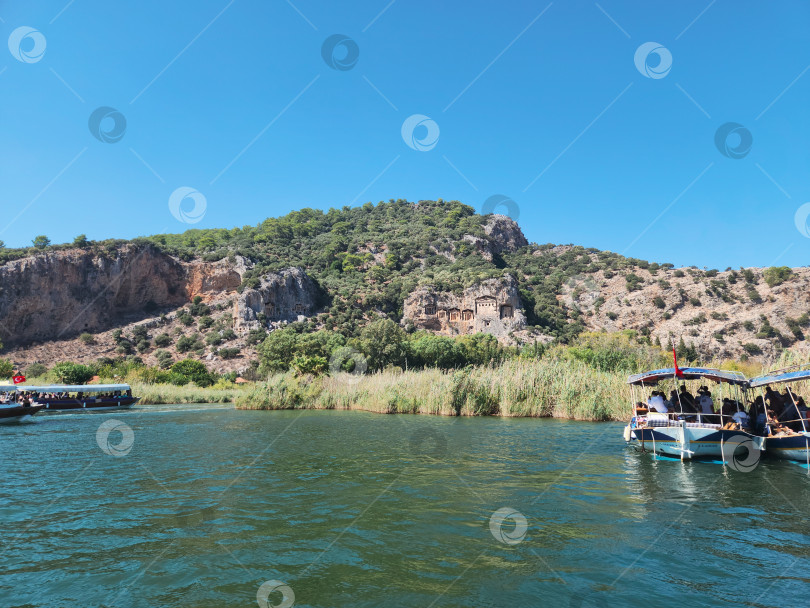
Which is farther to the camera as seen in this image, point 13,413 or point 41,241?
point 41,241

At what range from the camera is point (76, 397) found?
3853 cm

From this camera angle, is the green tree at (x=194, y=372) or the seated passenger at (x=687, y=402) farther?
the green tree at (x=194, y=372)

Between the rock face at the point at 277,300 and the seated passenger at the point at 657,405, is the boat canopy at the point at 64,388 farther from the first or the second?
the rock face at the point at 277,300

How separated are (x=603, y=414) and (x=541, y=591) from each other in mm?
22204

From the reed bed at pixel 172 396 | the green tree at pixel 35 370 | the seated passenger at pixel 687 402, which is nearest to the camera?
the seated passenger at pixel 687 402

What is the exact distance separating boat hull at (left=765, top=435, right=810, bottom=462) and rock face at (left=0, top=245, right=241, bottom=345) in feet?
310

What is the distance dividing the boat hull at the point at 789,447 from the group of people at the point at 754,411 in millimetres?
257

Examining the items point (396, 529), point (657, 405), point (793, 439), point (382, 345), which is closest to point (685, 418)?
point (657, 405)

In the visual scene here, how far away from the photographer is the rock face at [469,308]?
4013 inches

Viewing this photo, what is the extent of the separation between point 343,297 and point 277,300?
50.2ft

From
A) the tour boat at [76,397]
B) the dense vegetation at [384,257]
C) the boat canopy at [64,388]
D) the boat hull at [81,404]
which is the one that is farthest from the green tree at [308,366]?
the dense vegetation at [384,257]

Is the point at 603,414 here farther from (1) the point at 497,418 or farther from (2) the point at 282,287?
(2) the point at 282,287

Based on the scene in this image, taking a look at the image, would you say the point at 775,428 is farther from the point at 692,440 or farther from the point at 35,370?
the point at 35,370

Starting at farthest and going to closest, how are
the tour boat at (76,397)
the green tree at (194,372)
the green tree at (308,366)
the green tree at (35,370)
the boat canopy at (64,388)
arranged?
1. the green tree at (35,370)
2. the green tree at (194,372)
3. the green tree at (308,366)
4. the tour boat at (76,397)
5. the boat canopy at (64,388)
